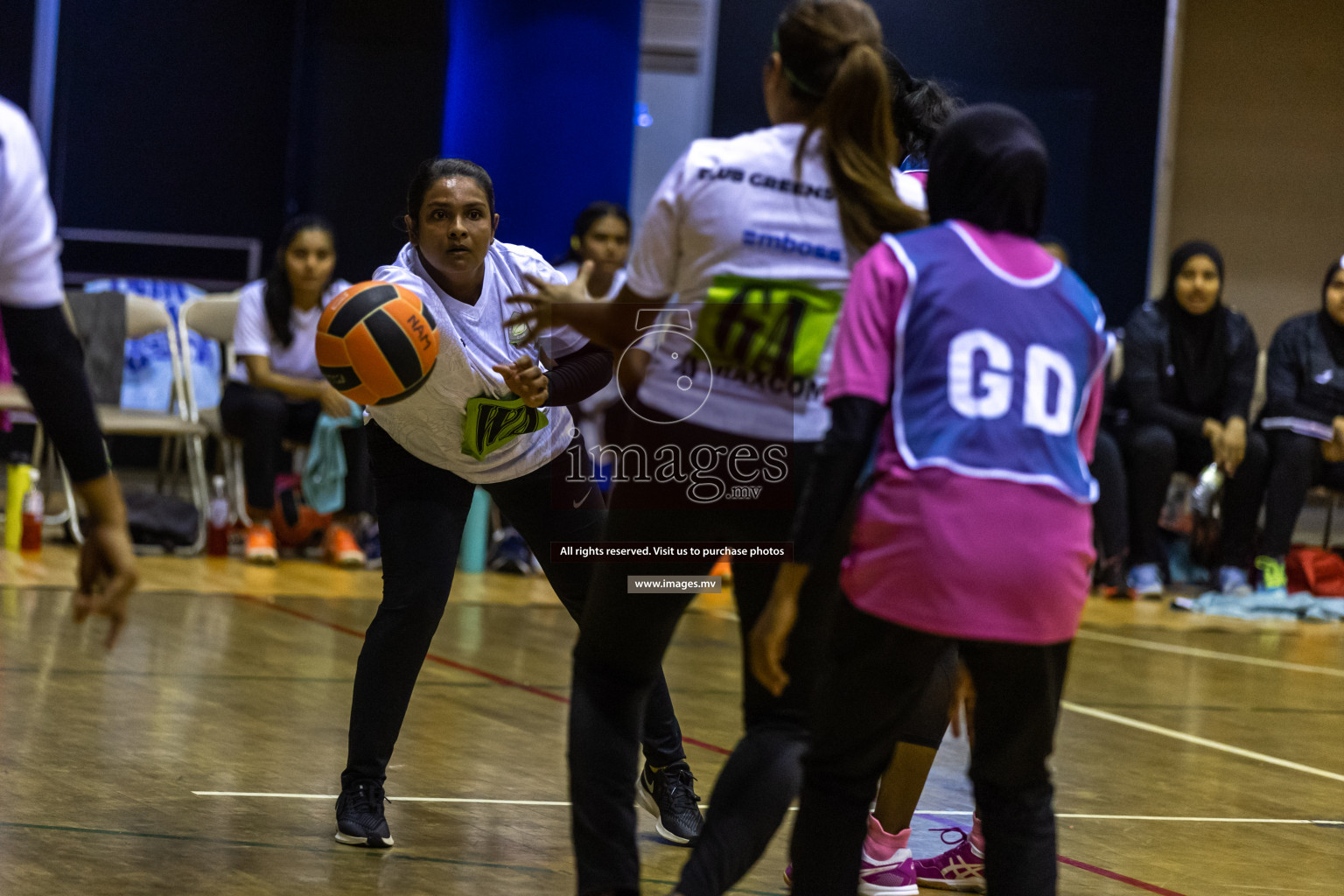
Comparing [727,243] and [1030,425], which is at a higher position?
[727,243]

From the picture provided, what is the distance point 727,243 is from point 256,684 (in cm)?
285

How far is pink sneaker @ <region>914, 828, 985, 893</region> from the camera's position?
2.96 m

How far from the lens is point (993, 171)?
205cm

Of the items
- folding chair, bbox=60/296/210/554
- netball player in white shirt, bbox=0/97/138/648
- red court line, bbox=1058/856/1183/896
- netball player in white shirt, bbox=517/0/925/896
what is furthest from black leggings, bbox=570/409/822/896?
folding chair, bbox=60/296/210/554

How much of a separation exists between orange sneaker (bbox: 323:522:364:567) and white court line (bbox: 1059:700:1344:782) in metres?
3.77

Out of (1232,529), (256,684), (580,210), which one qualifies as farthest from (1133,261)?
(256,684)

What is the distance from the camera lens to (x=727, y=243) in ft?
7.07

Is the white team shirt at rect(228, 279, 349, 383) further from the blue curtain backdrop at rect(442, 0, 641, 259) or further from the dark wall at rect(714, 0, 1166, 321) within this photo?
the dark wall at rect(714, 0, 1166, 321)

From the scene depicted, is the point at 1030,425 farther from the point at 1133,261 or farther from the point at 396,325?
the point at 1133,261

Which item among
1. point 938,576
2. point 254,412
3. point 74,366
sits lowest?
point 254,412

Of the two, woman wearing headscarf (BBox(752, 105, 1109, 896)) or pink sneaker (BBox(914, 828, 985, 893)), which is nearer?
woman wearing headscarf (BBox(752, 105, 1109, 896))

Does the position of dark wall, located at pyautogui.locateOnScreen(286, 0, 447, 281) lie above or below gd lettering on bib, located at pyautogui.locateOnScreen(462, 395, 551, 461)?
above

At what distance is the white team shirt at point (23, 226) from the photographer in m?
1.87

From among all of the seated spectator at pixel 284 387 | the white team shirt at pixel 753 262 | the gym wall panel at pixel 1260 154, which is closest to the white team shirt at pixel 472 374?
the white team shirt at pixel 753 262
